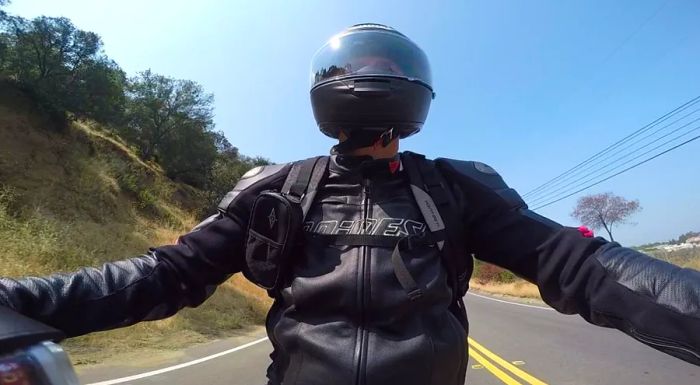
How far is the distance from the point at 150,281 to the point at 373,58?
3.61 ft

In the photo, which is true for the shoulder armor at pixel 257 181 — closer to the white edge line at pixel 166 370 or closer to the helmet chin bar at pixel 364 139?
the helmet chin bar at pixel 364 139

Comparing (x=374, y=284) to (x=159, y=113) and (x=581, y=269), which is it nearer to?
(x=581, y=269)

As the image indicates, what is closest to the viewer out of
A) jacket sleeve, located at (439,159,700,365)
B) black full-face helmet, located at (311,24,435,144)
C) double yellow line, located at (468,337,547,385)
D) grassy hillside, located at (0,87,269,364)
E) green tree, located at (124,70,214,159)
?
jacket sleeve, located at (439,159,700,365)

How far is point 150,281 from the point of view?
1.56 m

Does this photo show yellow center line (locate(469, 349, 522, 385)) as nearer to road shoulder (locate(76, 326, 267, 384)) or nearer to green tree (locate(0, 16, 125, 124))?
road shoulder (locate(76, 326, 267, 384))

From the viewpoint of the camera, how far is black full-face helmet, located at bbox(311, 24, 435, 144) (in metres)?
1.73

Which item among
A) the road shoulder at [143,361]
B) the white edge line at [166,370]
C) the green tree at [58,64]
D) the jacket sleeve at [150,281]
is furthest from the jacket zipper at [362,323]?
the green tree at [58,64]

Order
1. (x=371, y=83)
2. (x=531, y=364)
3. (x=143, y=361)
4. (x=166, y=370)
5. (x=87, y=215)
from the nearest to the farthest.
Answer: (x=371, y=83)
(x=531, y=364)
(x=166, y=370)
(x=143, y=361)
(x=87, y=215)

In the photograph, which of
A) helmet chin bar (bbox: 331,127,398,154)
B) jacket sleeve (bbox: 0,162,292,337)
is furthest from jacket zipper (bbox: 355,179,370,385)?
jacket sleeve (bbox: 0,162,292,337)

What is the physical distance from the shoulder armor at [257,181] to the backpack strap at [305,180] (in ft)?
0.17

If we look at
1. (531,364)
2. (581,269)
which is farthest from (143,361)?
(581,269)

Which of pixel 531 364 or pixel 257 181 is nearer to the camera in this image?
pixel 257 181

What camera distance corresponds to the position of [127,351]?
8.16m

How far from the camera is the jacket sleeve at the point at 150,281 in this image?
1362 millimetres
